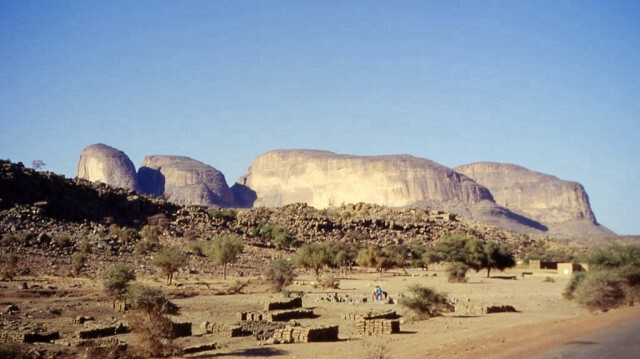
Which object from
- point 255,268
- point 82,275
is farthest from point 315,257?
point 82,275

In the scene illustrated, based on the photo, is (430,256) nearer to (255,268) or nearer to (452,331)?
(255,268)

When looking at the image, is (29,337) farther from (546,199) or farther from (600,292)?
(546,199)

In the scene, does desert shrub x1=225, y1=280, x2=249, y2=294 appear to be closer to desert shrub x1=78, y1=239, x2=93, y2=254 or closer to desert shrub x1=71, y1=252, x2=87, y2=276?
desert shrub x1=71, y1=252, x2=87, y2=276

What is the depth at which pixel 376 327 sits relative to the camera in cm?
2312

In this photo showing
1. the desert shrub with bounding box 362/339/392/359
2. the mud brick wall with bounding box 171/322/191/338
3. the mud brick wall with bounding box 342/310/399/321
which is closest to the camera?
the desert shrub with bounding box 362/339/392/359

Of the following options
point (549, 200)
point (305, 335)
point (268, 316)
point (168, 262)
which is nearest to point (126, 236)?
point (168, 262)

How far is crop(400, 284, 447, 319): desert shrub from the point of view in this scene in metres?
27.2

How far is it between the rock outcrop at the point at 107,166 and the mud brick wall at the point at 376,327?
526 ft

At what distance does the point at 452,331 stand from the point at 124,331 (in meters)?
11.2

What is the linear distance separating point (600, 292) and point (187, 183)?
558 ft

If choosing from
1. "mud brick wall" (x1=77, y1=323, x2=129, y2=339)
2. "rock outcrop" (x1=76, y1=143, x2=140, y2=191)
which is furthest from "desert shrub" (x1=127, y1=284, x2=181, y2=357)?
"rock outcrop" (x1=76, y1=143, x2=140, y2=191)

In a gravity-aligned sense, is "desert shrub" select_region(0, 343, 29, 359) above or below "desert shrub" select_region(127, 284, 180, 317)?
below

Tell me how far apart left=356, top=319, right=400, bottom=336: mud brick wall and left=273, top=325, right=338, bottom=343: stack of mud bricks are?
1.45m

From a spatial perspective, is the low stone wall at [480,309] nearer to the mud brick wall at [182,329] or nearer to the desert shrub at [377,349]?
the desert shrub at [377,349]
